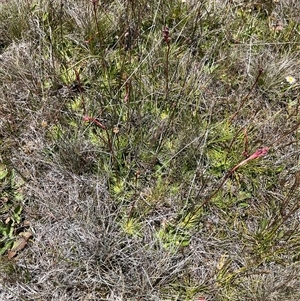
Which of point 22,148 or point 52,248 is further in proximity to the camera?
point 22,148

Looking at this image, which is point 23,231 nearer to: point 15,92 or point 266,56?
point 15,92

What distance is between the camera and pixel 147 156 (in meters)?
2.07

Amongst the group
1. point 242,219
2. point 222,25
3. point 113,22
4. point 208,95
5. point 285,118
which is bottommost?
point 242,219

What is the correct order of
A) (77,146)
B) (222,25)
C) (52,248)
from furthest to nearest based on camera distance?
1. (222,25)
2. (77,146)
3. (52,248)

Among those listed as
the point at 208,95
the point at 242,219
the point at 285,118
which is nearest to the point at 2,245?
the point at 242,219

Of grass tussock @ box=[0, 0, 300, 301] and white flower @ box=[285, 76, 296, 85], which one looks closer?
grass tussock @ box=[0, 0, 300, 301]

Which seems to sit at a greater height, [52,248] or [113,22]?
[113,22]

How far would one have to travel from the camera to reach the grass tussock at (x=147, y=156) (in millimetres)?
1802

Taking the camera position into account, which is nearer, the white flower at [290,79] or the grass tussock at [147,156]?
the grass tussock at [147,156]

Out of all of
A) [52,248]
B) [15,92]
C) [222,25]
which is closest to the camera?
[52,248]

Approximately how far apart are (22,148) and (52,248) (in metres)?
0.54

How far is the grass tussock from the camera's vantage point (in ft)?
5.91

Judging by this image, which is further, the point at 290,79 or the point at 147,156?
the point at 290,79

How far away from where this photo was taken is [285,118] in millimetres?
2309
